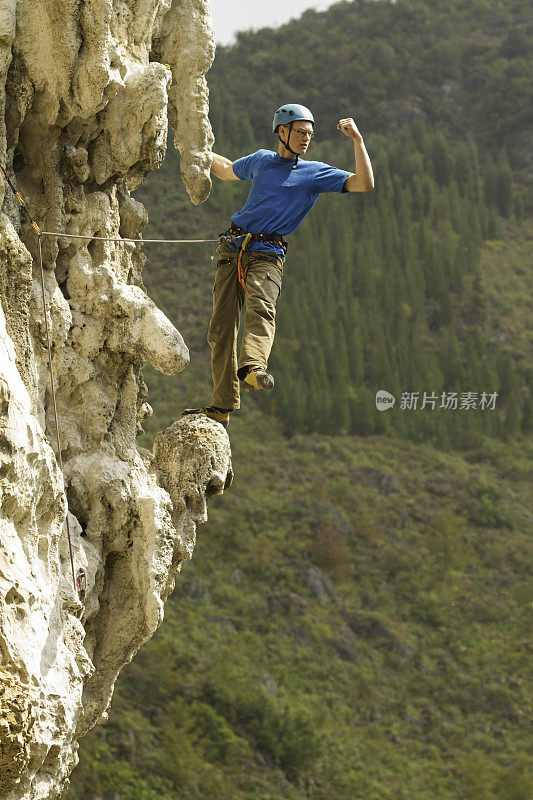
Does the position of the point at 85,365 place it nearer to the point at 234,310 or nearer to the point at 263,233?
the point at 234,310

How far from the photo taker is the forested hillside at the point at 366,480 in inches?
603

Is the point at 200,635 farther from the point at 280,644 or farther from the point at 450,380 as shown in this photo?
the point at 450,380

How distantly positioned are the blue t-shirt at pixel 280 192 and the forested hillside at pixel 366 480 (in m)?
10.2

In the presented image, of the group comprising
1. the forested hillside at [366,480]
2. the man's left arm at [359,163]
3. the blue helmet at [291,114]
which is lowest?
the forested hillside at [366,480]

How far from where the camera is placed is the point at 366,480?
2044 centimetres

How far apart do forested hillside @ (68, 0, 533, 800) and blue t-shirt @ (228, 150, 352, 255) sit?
10.2 m

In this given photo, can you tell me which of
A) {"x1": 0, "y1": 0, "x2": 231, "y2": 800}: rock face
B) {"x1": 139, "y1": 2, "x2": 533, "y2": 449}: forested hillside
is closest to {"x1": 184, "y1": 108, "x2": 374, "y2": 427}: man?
{"x1": 0, "y1": 0, "x2": 231, "y2": 800}: rock face

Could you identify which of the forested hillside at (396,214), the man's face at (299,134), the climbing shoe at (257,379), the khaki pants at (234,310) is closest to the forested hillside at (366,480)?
the forested hillside at (396,214)

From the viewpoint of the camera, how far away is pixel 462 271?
25.1 m

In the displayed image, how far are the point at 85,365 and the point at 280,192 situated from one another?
59.2 inches

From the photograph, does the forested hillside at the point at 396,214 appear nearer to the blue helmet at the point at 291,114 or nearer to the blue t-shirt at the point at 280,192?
the blue t-shirt at the point at 280,192

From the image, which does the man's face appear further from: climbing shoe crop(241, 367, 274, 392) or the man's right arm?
climbing shoe crop(241, 367, 274, 392)

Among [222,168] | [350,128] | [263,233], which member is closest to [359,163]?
[350,128]

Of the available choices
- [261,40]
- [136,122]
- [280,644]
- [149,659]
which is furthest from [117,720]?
[261,40]
